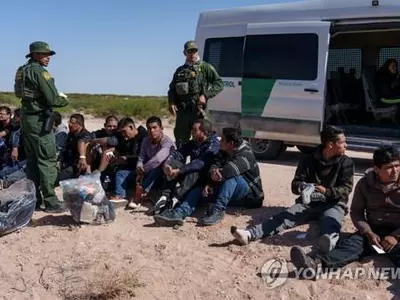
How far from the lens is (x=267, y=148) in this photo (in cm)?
938

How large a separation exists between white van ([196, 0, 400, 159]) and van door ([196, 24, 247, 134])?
0.02 m

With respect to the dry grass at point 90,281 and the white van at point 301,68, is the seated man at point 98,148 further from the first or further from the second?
the white van at point 301,68

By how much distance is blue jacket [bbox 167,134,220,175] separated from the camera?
18.5 ft

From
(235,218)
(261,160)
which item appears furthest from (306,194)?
(261,160)

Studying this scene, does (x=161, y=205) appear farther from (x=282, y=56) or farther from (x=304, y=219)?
(x=282, y=56)

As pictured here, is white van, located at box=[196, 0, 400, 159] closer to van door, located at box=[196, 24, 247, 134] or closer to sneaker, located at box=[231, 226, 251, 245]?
van door, located at box=[196, 24, 247, 134]

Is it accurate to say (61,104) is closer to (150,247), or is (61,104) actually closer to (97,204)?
(97,204)

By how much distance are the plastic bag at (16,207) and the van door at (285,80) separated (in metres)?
4.23

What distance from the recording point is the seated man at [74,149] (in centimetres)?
666

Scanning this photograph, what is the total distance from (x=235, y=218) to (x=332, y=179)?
40.8 inches

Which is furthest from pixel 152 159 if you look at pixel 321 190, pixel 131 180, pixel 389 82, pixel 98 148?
pixel 389 82

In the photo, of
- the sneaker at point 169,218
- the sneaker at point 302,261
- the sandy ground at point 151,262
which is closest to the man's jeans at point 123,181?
the sandy ground at point 151,262

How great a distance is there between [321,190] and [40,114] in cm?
281

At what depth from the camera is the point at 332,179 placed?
4.89 m
